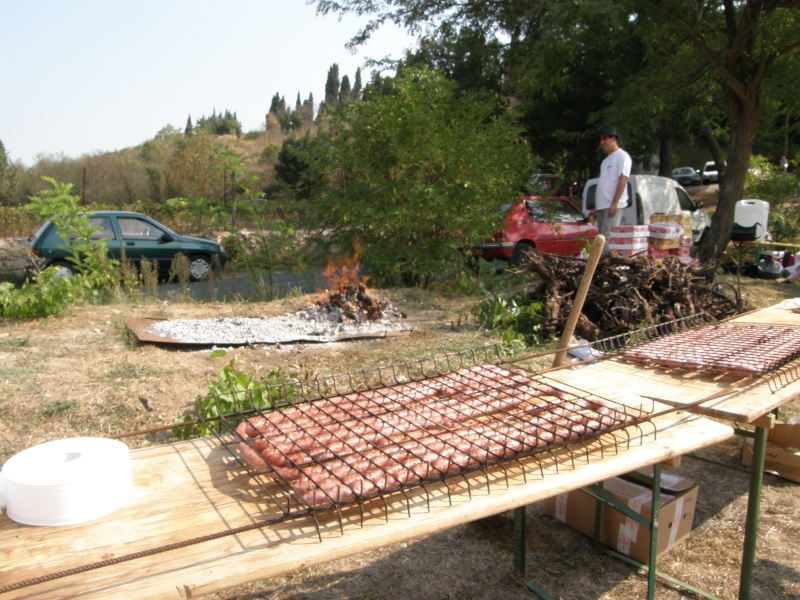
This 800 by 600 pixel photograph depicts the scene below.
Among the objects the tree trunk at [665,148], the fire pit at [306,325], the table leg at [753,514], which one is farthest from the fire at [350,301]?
the tree trunk at [665,148]

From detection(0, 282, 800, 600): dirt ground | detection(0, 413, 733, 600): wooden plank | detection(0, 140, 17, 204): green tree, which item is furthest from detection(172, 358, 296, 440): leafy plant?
detection(0, 140, 17, 204): green tree

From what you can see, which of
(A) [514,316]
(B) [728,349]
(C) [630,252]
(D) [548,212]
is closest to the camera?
(B) [728,349]

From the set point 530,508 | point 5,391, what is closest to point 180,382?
point 5,391

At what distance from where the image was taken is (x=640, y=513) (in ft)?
9.93

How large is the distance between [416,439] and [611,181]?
6576 mm

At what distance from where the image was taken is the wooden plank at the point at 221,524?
1448 mm

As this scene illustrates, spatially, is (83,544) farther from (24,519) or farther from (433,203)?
(433,203)

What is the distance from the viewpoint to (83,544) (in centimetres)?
159

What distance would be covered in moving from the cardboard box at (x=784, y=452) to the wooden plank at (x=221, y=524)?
7.49ft

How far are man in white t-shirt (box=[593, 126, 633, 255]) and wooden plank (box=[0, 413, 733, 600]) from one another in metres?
6.05

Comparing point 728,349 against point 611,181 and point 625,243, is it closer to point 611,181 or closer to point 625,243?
point 625,243

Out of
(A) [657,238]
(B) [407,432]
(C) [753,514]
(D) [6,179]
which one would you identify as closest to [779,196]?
(A) [657,238]

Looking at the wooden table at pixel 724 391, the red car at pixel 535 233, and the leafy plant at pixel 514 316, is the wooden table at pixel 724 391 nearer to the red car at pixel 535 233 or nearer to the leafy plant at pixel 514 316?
the leafy plant at pixel 514 316

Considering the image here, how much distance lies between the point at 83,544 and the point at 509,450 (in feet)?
3.95
